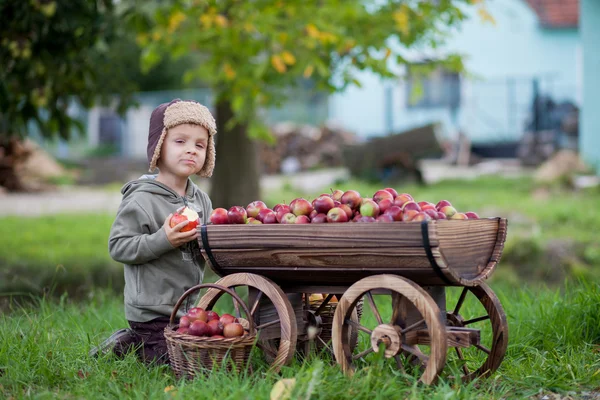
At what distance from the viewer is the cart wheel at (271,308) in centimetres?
329

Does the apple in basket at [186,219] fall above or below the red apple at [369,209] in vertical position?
below

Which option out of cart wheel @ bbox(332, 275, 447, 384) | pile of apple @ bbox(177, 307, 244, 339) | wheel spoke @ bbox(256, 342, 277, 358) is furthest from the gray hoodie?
cart wheel @ bbox(332, 275, 447, 384)

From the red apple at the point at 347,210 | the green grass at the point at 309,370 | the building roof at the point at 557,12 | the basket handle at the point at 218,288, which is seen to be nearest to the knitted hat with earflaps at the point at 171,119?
the basket handle at the point at 218,288

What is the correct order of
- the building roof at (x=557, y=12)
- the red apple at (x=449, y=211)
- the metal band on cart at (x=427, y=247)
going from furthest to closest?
the building roof at (x=557, y=12)
the red apple at (x=449, y=211)
the metal band on cart at (x=427, y=247)

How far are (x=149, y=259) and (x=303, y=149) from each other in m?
16.1

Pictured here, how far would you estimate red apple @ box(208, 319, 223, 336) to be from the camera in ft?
10.8

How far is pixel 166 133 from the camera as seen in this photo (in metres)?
3.62

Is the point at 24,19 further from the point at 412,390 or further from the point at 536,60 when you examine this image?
the point at 536,60

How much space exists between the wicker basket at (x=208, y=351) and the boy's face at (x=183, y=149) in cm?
61

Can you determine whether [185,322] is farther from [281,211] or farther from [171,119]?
[171,119]

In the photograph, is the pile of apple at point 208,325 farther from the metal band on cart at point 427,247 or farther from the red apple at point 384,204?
the metal band on cart at point 427,247

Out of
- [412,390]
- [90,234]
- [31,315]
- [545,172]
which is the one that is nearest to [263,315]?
[412,390]

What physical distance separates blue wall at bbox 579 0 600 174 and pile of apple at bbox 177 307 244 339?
1121 centimetres

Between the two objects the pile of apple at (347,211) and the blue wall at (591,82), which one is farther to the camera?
the blue wall at (591,82)
